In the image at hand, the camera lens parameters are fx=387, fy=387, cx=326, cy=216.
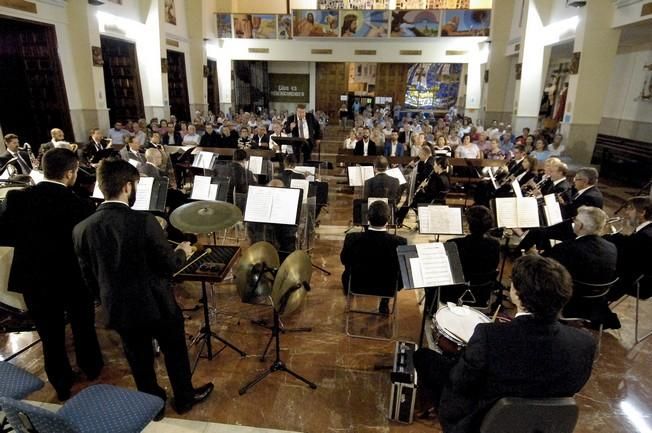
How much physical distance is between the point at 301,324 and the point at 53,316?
209cm

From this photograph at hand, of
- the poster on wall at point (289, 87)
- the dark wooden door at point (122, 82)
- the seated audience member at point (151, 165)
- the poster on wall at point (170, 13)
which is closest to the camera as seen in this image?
the seated audience member at point (151, 165)

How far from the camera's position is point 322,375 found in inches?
126

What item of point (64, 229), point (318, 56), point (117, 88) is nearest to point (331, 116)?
point (318, 56)

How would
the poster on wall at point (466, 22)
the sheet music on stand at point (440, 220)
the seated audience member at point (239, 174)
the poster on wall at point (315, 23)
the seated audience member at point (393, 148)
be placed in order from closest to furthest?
the sheet music on stand at point (440, 220)
the seated audience member at point (239, 174)
the seated audience member at point (393, 148)
the poster on wall at point (466, 22)
the poster on wall at point (315, 23)

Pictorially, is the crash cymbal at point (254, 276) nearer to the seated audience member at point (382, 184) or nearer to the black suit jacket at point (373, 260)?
the black suit jacket at point (373, 260)

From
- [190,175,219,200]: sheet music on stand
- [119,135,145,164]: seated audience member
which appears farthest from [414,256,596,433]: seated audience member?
[119,135,145,164]: seated audience member

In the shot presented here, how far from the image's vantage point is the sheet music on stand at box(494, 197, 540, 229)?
163 inches

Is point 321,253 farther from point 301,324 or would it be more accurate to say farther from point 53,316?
point 53,316

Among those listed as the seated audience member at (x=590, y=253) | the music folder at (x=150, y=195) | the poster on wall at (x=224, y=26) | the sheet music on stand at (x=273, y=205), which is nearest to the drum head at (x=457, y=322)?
the seated audience member at (x=590, y=253)

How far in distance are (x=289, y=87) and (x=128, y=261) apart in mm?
21309

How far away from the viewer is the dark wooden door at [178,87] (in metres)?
14.6

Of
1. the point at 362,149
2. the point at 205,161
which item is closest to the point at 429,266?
the point at 205,161

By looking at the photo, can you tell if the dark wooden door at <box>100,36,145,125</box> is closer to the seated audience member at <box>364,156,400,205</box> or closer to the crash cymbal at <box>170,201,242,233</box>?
the seated audience member at <box>364,156,400,205</box>

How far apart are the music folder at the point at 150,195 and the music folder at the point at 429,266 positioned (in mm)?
2633
